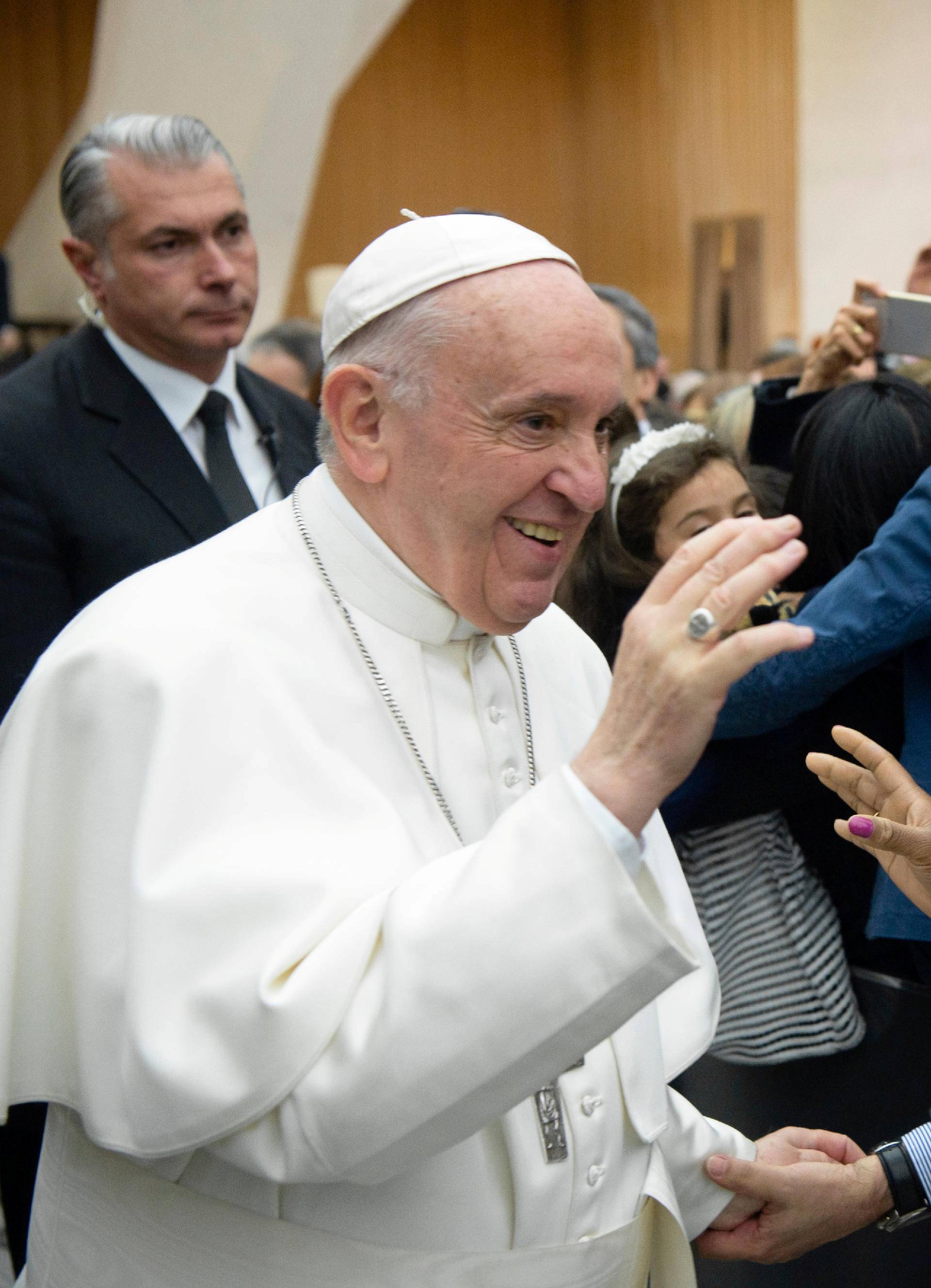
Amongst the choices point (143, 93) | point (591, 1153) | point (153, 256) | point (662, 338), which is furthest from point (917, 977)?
point (662, 338)

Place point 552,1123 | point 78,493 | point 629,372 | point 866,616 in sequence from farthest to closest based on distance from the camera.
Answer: point 629,372, point 78,493, point 866,616, point 552,1123

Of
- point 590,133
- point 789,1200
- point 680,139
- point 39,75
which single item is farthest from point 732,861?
point 590,133

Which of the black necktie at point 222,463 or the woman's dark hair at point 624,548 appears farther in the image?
the black necktie at point 222,463

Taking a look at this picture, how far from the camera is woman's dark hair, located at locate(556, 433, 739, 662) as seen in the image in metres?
2.61

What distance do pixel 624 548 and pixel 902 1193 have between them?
123 centimetres

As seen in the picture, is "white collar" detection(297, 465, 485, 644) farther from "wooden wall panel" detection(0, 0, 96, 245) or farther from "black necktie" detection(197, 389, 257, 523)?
"wooden wall panel" detection(0, 0, 96, 245)

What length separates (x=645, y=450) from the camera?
104 inches

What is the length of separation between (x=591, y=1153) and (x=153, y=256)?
218 centimetres

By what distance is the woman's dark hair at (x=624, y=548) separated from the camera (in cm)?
261

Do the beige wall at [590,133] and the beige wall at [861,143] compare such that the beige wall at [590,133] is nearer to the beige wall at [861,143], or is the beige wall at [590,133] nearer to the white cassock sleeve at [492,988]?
the beige wall at [861,143]

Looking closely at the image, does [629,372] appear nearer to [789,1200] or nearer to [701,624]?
[789,1200]

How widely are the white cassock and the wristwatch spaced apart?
27cm

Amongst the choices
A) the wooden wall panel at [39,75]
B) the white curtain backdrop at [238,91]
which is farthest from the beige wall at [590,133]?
the white curtain backdrop at [238,91]

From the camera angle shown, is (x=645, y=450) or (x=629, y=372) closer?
(x=645, y=450)
